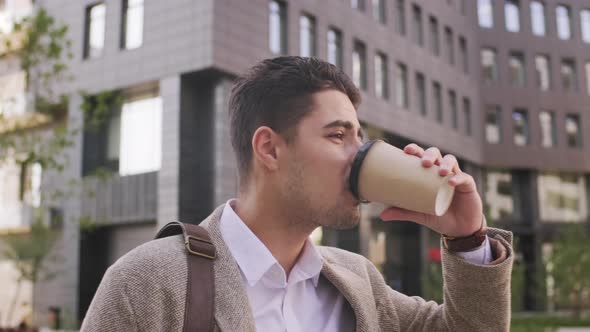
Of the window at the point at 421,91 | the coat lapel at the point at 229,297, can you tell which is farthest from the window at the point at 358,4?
the coat lapel at the point at 229,297

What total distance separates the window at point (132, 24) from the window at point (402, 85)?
1057cm

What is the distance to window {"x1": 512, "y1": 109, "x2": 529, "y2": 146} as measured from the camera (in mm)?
33706

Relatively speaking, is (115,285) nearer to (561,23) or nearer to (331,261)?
(331,261)

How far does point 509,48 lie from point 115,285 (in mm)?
35109

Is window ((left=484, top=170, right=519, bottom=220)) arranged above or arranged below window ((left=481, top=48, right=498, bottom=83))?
below

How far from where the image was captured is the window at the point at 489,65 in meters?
33.5

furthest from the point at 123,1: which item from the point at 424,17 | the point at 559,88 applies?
the point at 559,88

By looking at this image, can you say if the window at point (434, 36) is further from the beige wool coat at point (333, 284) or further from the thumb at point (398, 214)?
the thumb at point (398, 214)

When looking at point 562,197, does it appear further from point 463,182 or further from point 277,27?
point 463,182

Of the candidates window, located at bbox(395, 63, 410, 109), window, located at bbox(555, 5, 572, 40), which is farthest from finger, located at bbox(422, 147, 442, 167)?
window, located at bbox(555, 5, 572, 40)

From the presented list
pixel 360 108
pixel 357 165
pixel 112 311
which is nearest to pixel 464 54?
pixel 360 108

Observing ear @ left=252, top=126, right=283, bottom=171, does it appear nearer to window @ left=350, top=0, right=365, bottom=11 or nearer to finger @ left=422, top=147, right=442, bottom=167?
finger @ left=422, top=147, right=442, bottom=167

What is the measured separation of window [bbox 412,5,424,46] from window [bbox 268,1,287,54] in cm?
891

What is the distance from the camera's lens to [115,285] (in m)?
1.70
